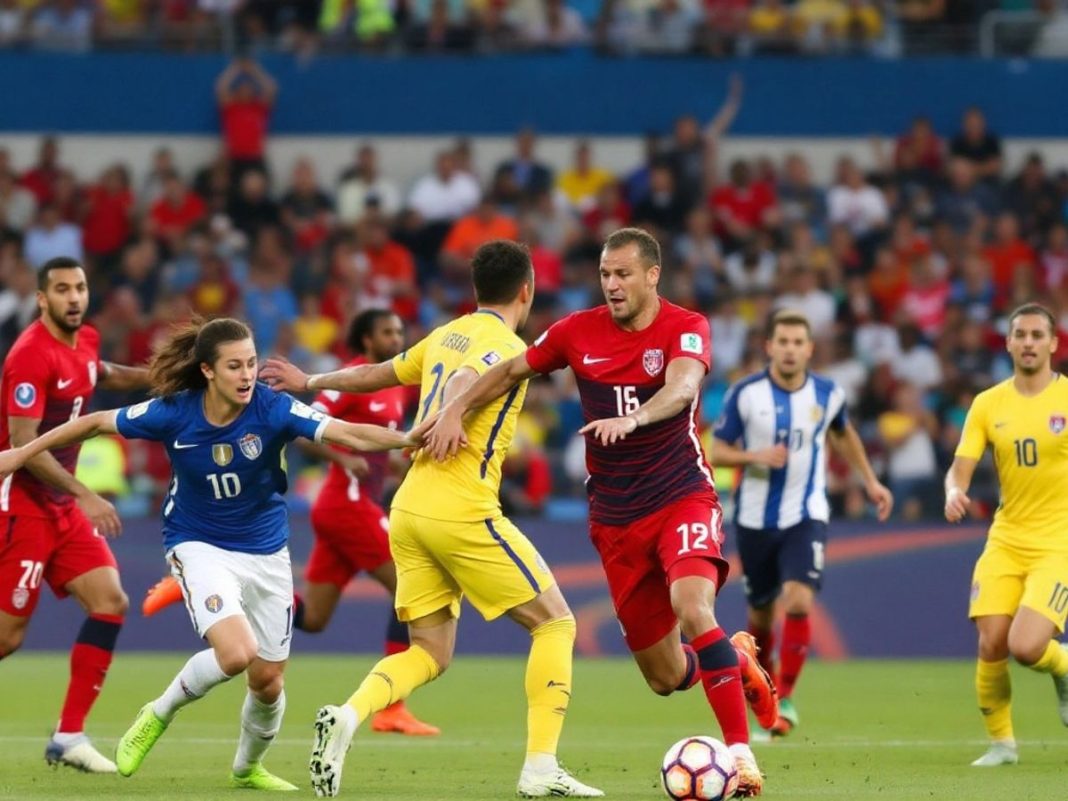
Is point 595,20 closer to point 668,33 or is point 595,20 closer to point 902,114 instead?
point 668,33

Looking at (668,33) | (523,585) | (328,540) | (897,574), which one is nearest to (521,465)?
(897,574)

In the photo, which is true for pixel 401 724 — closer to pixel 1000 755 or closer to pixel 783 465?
pixel 783 465

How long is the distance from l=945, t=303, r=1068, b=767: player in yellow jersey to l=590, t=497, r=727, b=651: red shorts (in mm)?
1850

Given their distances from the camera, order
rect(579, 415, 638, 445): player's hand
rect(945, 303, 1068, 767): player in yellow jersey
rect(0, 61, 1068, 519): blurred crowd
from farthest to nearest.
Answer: rect(0, 61, 1068, 519): blurred crowd → rect(945, 303, 1068, 767): player in yellow jersey → rect(579, 415, 638, 445): player's hand

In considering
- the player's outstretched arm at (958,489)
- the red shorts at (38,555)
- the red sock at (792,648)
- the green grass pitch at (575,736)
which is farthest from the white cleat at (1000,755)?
the red shorts at (38,555)

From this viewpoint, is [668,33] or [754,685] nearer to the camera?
[754,685]

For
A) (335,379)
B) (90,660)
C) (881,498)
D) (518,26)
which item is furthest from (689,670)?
(518,26)

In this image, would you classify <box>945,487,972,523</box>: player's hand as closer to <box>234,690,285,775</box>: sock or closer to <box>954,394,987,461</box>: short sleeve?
<box>954,394,987,461</box>: short sleeve

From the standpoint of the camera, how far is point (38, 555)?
422 inches

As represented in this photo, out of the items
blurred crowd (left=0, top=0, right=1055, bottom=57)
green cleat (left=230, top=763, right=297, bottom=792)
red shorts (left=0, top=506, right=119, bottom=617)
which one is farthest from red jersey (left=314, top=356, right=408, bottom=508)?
blurred crowd (left=0, top=0, right=1055, bottom=57)

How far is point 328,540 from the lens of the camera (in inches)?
505

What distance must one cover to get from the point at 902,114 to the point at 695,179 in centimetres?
307

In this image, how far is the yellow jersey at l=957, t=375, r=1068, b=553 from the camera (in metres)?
10.8

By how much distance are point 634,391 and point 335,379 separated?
150 centimetres
